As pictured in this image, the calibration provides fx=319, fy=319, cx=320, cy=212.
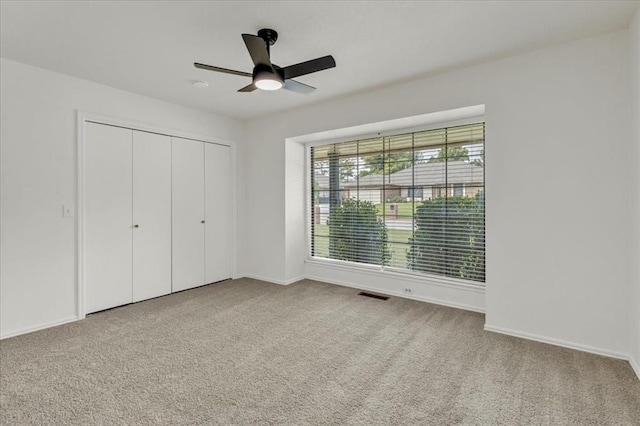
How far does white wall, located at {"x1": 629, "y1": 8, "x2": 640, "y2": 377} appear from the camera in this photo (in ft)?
7.40

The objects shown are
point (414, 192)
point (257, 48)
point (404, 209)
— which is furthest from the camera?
point (404, 209)

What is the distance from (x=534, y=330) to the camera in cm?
287

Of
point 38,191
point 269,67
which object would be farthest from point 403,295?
point 38,191

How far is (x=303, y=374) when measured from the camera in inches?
91.4

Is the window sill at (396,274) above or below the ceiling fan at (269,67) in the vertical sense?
below

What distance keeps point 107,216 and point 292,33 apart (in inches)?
116

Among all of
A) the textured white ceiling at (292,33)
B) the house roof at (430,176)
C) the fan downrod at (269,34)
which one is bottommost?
the house roof at (430,176)

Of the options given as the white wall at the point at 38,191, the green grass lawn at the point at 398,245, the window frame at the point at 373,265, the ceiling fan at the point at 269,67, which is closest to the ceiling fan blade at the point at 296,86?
the ceiling fan at the point at 269,67

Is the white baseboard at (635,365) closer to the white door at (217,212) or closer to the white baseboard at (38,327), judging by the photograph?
the white door at (217,212)

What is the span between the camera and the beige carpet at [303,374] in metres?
1.89

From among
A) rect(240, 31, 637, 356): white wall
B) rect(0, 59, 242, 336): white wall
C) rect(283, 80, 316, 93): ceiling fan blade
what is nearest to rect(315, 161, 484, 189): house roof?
rect(240, 31, 637, 356): white wall

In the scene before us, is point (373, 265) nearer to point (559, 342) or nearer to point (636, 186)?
point (559, 342)

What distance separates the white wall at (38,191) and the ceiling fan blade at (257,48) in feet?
7.80

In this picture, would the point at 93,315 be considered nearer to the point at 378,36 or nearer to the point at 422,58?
the point at 378,36
